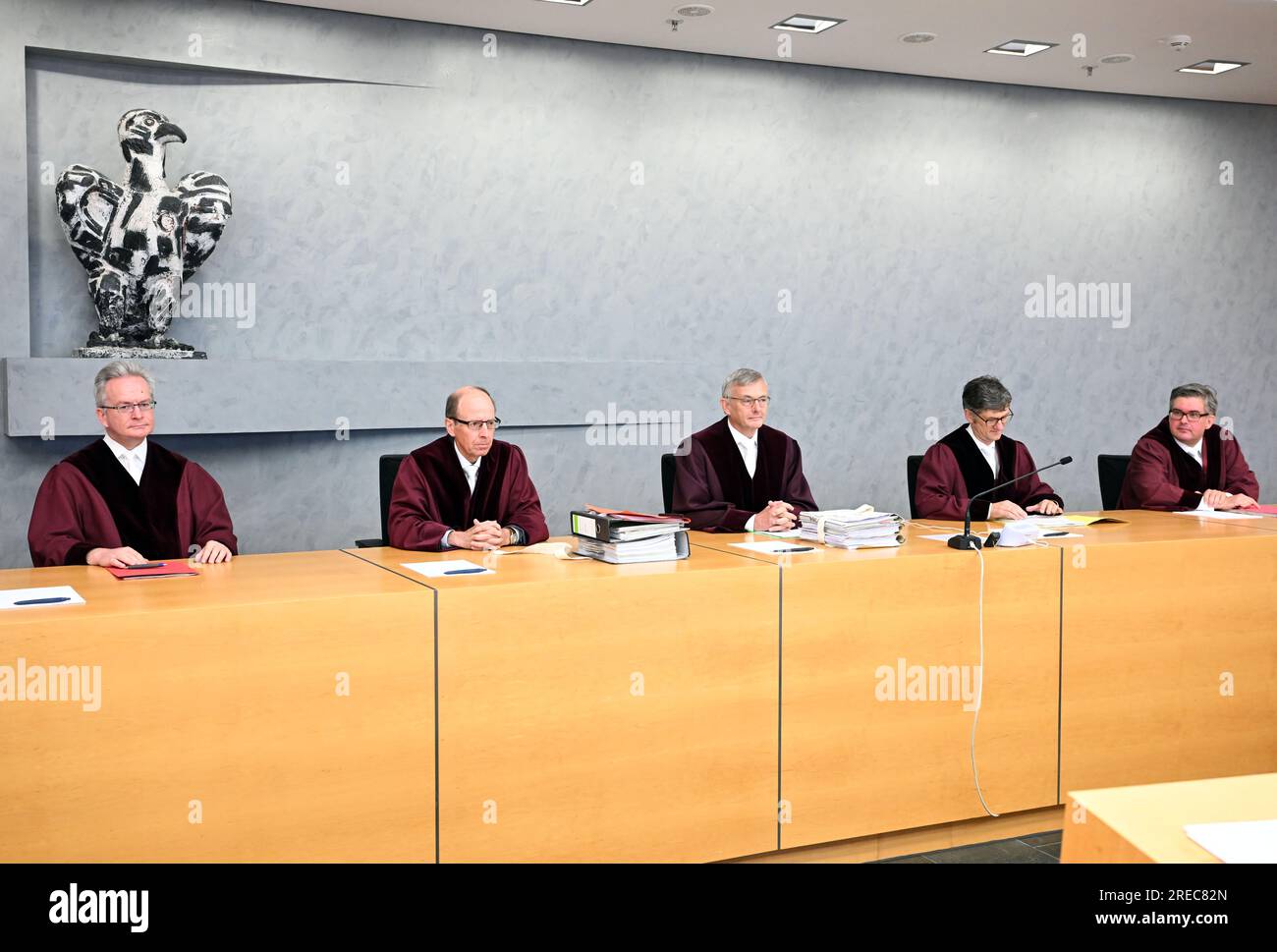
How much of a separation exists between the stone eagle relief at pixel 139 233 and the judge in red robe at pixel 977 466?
311cm

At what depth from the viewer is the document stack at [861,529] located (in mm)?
3529

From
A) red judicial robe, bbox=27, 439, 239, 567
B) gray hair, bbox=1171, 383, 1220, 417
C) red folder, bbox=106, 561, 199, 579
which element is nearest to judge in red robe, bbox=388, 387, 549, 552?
red judicial robe, bbox=27, 439, 239, 567

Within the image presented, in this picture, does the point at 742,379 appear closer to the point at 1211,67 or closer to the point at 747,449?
the point at 747,449

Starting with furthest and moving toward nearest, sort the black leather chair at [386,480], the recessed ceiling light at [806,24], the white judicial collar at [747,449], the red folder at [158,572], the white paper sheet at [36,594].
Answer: the recessed ceiling light at [806,24] → the white judicial collar at [747,449] → the black leather chair at [386,480] → the red folder at [158,572] → the white paper sheet at [36,594]

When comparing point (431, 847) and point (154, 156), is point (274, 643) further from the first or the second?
point (154, 156)

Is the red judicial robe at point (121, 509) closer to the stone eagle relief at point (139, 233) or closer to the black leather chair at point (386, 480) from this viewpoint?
the black leather chair at point (386, 480)

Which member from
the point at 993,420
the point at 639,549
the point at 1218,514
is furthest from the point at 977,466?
the point at 639,549

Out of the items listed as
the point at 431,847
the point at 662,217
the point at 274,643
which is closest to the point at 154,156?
the point at 662,217

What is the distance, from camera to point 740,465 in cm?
447

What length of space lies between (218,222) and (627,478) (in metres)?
2.38

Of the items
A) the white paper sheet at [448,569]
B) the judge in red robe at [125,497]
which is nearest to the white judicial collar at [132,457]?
the judge in red robe at [125,497]

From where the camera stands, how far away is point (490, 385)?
18.9ft

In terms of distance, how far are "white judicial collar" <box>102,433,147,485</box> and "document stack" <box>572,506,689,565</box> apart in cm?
143

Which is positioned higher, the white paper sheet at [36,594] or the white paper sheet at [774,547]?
the white paper sheet at [774,547]
